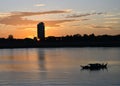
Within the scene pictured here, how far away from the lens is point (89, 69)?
68.0m

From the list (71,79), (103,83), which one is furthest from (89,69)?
(103,83)

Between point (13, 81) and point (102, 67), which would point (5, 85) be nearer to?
point (13, 81)

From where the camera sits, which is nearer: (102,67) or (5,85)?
(5,85)

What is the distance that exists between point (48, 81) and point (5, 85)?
637 cm

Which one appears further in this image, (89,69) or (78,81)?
A: (89,69)

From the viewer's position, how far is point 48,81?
167 ft

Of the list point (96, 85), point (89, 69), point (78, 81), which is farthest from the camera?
point (89, 69)

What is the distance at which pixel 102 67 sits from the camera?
226ft

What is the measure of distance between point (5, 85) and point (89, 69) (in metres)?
24.0

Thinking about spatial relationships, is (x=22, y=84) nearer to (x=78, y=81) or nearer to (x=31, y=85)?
(x=31, y=85)

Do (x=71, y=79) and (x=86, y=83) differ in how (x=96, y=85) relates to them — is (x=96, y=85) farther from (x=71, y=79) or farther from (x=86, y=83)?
(x=71, y=79)

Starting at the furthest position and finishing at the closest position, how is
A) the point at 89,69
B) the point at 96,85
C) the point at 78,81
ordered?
the point at 89,69 → the point at 78,81 → the point at 96,85

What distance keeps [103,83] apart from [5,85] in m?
11.2

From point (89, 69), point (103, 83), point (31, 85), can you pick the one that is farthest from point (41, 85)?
point (89, 69)
